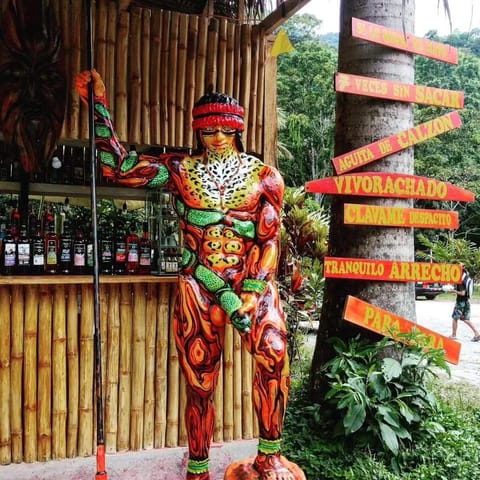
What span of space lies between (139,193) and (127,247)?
1.85 metres

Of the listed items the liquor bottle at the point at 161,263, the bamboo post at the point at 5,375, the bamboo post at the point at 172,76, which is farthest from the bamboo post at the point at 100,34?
the bamboo post at the point at 5,375

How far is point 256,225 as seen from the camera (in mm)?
2801

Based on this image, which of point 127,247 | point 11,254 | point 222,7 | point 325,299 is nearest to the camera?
point 11,254

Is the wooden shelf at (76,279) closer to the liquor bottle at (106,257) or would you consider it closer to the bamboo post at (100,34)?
the liquor bottle at (106,257)

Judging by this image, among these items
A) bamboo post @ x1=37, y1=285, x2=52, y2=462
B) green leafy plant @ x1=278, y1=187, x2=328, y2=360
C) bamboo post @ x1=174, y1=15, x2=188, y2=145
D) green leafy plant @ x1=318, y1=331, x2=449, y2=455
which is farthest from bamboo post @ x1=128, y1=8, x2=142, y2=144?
green leafy plant @ x1=278, y1=187, x2=328, y2=360

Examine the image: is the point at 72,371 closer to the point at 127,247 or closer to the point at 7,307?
the point at 7,307

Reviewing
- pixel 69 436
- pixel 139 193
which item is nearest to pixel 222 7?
pixel 139 193

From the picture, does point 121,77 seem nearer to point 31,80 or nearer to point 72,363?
point 31,80

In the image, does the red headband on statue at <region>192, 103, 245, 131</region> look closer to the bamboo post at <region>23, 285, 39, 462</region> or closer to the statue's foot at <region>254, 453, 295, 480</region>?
the bamboo post at <region>23, 285, 39, 462</region>

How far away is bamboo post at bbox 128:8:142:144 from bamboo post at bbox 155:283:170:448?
→ 40.9 inches

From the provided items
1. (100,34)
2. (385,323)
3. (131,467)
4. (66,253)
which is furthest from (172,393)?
(100,34)

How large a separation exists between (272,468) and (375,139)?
229 cm

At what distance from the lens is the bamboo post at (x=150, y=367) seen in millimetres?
3443

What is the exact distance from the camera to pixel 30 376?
10.5 ft
